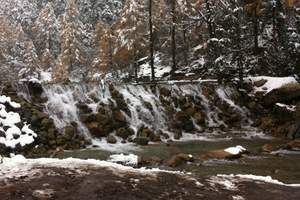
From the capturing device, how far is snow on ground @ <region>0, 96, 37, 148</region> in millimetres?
18109

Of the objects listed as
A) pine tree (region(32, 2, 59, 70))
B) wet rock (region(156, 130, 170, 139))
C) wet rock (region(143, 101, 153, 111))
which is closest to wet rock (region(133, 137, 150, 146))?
wet rock (region(156, 130, 170, 139))

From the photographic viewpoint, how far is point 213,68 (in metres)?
32.8

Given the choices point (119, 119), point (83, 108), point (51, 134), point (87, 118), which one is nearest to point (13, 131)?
point (51, 134)

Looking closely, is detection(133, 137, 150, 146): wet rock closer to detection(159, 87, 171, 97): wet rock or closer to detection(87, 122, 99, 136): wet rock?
detection(87, 122, 99, 136): wet rock

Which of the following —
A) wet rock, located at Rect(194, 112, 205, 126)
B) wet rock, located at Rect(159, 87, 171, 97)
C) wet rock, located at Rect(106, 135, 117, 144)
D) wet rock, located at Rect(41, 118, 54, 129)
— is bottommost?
wet rock, located at Rect(106, 135, 117, 144)

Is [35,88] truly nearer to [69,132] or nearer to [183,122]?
[69,132]

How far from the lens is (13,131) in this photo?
18.8 meters

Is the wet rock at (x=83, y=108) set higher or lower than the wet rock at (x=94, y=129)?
higher

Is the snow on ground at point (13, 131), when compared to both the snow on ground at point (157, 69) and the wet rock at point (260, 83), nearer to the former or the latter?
the wet rock at point (260, 83)

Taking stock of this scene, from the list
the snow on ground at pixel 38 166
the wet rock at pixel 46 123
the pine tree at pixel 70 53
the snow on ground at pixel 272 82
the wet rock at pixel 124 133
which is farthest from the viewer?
the pine tree at pixel 70 53

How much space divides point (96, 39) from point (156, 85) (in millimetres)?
28755

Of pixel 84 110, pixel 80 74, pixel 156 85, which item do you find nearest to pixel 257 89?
pixel 156 85

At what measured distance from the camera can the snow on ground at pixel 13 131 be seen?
59.4ft

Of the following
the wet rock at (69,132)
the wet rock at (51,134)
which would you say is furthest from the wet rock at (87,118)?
the wet rock at (51,134)
